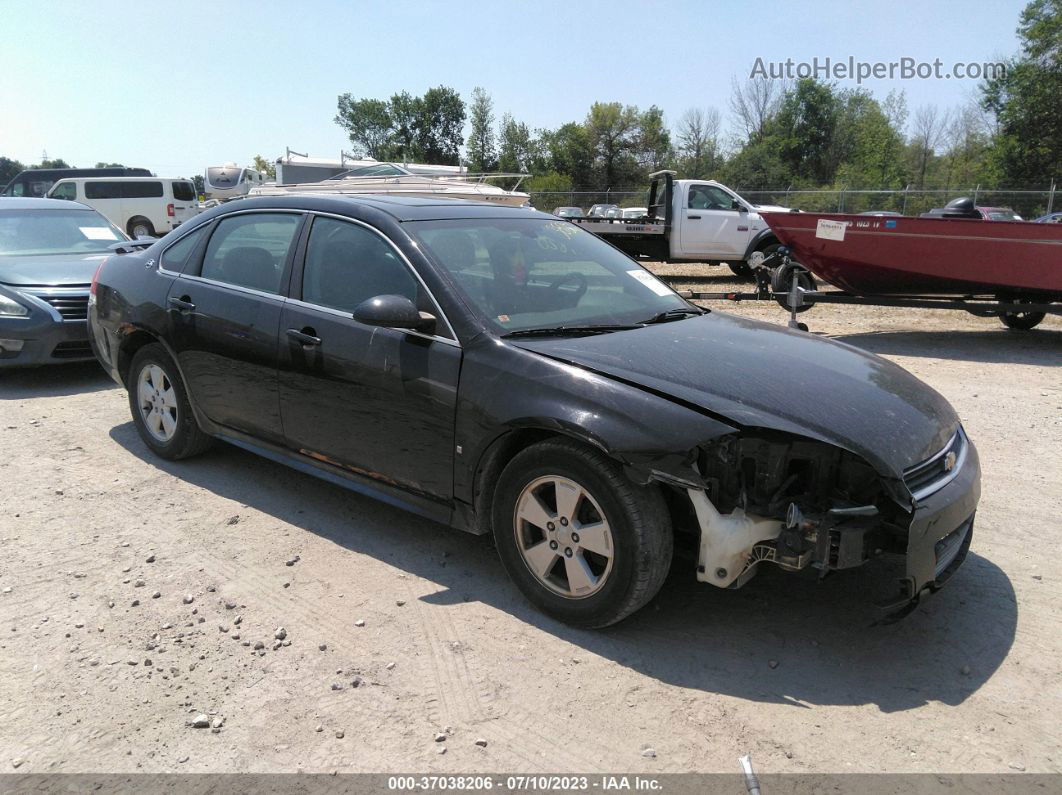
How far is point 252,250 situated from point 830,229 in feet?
27.2

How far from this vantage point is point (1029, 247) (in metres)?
9.53

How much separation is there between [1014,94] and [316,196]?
4608 centimetres

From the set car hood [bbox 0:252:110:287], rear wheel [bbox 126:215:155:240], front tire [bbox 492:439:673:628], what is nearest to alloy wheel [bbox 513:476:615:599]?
front tire [bbox 492:439:673:628]

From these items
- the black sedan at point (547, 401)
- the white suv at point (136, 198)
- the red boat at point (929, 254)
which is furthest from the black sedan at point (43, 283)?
the white suv at point (136, 198)

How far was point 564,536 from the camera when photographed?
319 cm

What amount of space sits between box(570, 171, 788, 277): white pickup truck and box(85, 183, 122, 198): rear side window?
17.5m

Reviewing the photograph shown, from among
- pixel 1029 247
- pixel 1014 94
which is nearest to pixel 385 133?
pixel 1014 94

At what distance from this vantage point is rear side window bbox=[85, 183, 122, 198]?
83.4ft

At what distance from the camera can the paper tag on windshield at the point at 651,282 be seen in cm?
445

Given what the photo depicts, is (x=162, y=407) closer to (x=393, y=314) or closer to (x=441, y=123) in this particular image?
(x=393, y=314)

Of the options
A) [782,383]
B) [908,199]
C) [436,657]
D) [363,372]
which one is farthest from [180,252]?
[908,199]

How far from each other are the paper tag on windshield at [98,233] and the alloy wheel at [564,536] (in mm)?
7765

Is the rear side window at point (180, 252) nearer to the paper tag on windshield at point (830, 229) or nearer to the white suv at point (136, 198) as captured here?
the paper tag on windshield at point (830, 229)

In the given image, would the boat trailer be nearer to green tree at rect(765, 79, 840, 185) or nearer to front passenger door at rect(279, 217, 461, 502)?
front passenger door at rect(279, 217, 461, 502)
